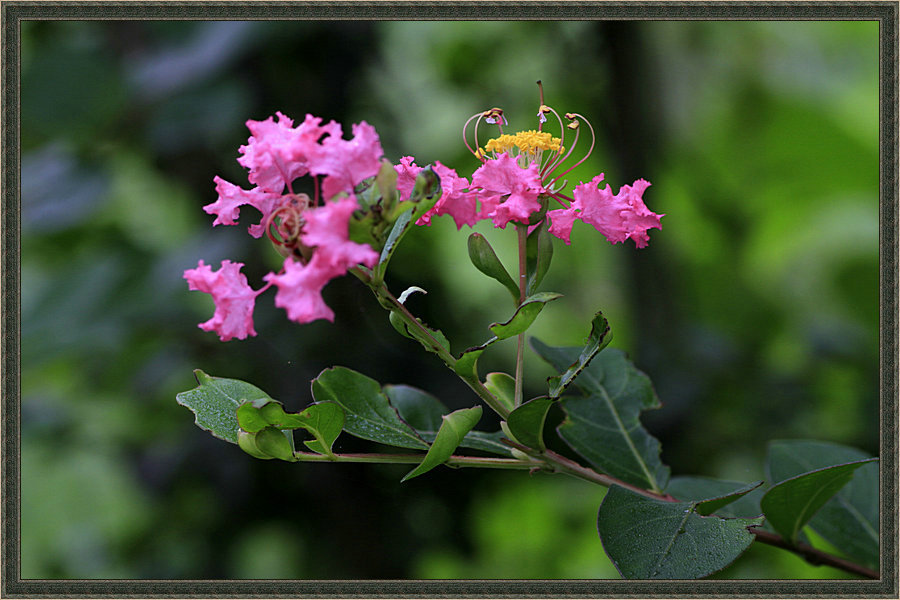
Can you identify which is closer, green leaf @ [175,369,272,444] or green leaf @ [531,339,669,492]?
green leaf @ [175,369,272,444]

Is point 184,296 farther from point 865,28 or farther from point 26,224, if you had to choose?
point 865,28

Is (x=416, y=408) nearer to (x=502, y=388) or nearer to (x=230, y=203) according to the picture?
(x=502, y=388)

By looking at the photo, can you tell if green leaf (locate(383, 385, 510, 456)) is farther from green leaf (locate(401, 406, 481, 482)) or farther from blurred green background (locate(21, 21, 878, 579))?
blurred green background (locate(21, 21, 878, 579))

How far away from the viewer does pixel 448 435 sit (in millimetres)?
498

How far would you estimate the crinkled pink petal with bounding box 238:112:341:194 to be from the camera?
1.52 ft

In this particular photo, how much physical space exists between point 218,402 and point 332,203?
193mm

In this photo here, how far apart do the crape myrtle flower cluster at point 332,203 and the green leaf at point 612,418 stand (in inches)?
5.9

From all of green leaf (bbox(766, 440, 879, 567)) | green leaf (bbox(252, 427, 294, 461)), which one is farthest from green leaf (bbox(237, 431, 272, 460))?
green leaf (bbox(766, 440, 879, 567))

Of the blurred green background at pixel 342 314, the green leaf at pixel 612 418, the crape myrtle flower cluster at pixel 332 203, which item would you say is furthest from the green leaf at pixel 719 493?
the blurred green background at pixel 342 314

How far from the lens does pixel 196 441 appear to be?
4.10ft

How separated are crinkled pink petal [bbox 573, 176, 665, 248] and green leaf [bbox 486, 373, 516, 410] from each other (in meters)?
0.13

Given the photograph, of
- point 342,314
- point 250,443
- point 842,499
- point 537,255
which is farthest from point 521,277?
point 342,314

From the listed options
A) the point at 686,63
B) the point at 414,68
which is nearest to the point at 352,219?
the point at 414,68

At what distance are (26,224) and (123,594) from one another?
847 millimetres
